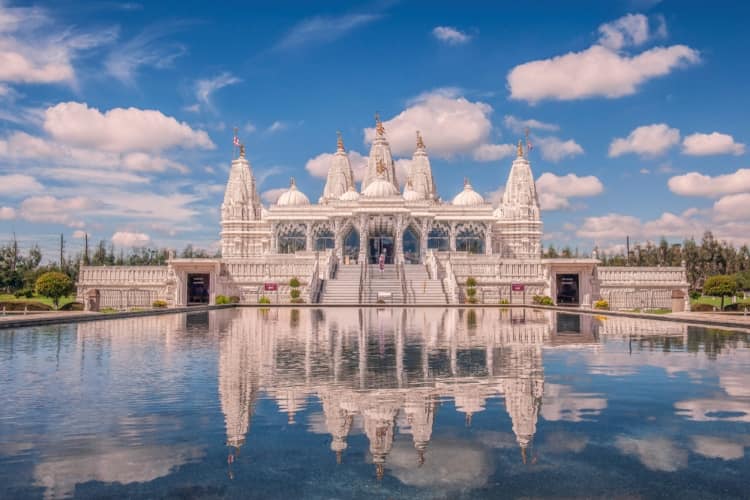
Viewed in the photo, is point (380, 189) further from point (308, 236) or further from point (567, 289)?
point (567, 289)

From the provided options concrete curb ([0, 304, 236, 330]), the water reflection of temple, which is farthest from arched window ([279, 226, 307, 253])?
the water reflection of temple

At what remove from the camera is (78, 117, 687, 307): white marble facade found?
50.1 m

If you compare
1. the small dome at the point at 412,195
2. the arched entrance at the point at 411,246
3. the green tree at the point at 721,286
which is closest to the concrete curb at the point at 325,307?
the green tree at the point at 721,286

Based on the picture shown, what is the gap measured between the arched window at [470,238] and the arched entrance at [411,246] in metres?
4.31

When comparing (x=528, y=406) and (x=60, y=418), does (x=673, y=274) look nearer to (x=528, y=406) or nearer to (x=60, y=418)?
(x=528, y=406)

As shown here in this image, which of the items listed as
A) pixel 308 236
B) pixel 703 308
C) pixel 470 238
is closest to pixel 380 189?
pixel 308 236

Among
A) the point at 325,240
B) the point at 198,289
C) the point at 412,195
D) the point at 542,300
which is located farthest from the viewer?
the point at 412,195

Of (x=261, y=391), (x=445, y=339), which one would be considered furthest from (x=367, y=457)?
(x=445, y=339)

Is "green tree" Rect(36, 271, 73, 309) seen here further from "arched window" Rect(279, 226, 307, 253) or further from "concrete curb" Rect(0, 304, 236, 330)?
"arched window" Rect(279, 226, 307, 253)

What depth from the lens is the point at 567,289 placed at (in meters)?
51.4

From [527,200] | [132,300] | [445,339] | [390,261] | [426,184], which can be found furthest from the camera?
[426,184]

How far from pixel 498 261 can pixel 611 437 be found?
1755 inches

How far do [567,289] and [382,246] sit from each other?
75.8 feet

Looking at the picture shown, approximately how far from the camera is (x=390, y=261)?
221 ft
